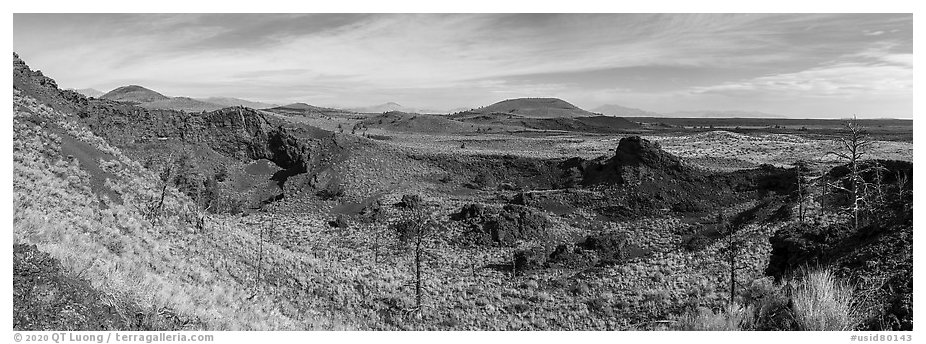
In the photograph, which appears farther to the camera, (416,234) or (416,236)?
(416,236)

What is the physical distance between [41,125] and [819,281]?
84.9ft

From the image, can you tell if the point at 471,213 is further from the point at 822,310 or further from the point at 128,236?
the point at 822,310


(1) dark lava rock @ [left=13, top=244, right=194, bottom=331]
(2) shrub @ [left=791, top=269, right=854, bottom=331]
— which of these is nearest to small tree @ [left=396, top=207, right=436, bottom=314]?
(1) dark lava rock @ [left=13, top=244, right=194, bottom=331]

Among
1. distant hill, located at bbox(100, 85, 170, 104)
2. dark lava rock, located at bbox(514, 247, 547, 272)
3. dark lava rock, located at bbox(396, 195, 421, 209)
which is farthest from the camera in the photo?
distant hill, located at bbox(100, 85, 170, 104)

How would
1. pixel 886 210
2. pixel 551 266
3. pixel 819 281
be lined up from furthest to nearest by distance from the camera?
pixel 551 266 < pixel 886 210 < pixel 819 281

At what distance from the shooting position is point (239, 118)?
4838 centimetres

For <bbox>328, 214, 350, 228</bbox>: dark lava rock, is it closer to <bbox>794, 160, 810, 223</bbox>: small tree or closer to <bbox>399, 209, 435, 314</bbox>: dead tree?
<bbox>399, 209, 435, 314</bbox>: dead tree

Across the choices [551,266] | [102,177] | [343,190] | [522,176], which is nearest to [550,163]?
[522,176]

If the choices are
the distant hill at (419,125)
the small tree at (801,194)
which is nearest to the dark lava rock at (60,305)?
the small tree at (801,194)

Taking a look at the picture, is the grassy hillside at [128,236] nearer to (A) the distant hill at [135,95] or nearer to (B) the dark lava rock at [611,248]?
(B) the dark lava rock at [611,248]

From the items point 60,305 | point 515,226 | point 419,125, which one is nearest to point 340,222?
point 515,226

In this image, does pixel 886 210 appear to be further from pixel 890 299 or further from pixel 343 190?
pixel 343 190

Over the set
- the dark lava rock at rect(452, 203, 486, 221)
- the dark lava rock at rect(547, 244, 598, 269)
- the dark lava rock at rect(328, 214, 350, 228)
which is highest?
the dark lava rock at rect(452, 203, 486, 221)

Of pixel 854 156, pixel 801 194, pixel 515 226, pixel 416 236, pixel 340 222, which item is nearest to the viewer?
pixel 854 156
